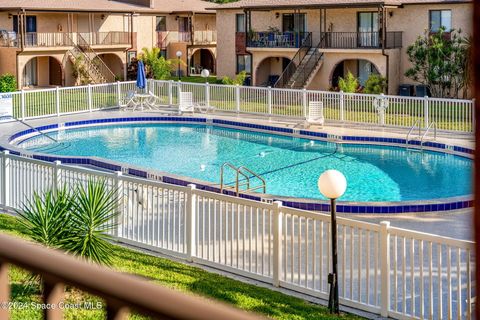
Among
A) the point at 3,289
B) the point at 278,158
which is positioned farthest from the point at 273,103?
the point at 3,289

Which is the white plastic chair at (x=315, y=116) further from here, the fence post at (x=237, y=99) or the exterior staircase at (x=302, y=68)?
the exterior staircase at (x=302, y=68)

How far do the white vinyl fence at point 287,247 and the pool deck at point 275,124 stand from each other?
1183 centimetres

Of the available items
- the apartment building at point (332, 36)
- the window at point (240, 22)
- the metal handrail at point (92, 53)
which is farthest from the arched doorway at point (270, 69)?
the metal handrail at point (92, 53)

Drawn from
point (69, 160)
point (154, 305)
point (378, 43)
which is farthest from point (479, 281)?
point (378, 43)

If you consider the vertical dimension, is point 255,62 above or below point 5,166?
above

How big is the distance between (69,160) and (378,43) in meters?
17.8

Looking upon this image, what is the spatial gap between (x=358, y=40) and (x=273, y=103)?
866cm

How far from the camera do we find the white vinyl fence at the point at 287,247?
8.72 m

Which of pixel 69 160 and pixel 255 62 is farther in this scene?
pixel 255 62

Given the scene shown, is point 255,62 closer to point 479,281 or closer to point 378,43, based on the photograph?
point 378,43

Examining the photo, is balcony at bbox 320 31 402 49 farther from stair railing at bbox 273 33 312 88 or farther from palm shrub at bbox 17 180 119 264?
palm shrub at bbox 17 180 119 264

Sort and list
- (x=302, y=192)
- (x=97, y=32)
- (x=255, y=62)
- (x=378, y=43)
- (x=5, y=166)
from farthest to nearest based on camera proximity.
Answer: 1. (x=97, y=32)
2. (x=255, y=62)
3. (x=378, y=43)
4. (x=302, y=192)
5. (x=5, y=166)

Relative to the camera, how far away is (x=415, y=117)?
24703mm

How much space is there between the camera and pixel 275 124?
2628cm
